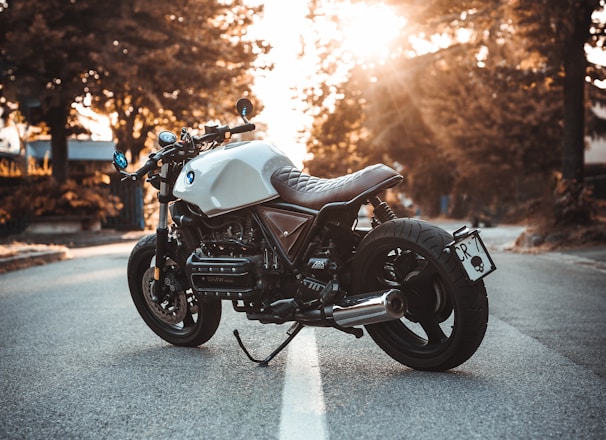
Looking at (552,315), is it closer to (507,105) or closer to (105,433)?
(105,433)

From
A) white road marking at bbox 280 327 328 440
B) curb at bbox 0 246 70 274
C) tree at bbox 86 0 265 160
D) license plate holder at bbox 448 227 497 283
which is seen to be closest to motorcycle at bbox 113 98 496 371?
license plate holder at bbox 448 227 497 283

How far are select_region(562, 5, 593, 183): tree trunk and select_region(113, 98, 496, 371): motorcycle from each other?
38.6ft

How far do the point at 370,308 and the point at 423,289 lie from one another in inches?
14.1

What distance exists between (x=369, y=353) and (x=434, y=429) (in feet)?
5.14

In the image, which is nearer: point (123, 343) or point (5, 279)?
point (123, 343)

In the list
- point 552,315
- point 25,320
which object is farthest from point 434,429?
point 25,320

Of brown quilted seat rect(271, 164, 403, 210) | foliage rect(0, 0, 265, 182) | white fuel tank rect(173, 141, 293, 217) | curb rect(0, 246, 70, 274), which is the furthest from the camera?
foliage rect(0, 0, 265, 182)

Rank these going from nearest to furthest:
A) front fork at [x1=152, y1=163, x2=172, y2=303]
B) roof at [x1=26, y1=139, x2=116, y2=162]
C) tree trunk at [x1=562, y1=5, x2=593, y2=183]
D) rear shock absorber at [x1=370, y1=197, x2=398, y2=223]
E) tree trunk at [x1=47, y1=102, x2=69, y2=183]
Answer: rear shock absorber at [x1=370, y1=197, x2=398, y2=223]
front fork at [x1=152, y1=163, x2=172, y2=303]
tree trunk at [x1=562, y1=5, x2=593, y2=183]
tree trunk at [x1=47, y1=102, x2=69, y2=183]
roof at [x1=26, y1=139, x2=116, y2=162]

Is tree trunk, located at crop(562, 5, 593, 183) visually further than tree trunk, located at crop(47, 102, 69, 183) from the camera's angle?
No

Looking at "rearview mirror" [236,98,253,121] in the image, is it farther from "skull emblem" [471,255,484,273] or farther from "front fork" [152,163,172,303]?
"skull emblem" [471,255,484,273]

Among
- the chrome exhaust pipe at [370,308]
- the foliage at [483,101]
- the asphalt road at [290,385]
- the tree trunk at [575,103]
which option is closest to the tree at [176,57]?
the foliage at [483,101]

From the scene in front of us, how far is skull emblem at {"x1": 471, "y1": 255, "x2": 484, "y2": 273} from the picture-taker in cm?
383

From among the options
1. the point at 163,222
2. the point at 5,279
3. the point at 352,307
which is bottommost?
the point at 5,279

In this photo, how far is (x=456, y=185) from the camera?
36562 millimetres
